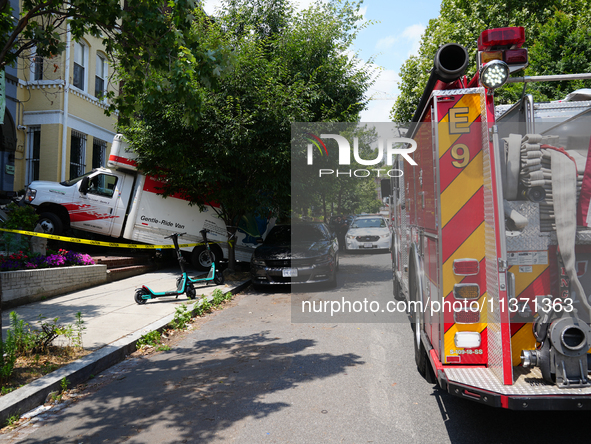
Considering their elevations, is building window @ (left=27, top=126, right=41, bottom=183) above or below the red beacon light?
above

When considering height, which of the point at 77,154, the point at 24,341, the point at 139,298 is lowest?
the point at 24,341

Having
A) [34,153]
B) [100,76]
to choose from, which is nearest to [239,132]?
[34,153]

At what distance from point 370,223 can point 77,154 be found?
1238cm

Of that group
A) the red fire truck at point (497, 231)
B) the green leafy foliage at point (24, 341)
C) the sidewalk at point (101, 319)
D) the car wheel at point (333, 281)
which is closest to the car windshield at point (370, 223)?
the car wheel at point (333, 281)

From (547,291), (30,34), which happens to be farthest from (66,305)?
(547,291)

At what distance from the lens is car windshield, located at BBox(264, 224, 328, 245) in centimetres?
1202

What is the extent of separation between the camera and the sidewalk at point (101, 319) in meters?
4.68

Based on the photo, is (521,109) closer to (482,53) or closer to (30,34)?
(482,53)

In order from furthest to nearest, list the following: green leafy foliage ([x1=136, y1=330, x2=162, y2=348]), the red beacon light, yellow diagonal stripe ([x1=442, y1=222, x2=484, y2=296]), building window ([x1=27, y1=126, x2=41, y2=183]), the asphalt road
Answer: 1. building window ([x1=27, y1=126, x2=41, y2=183])
2. green leafy foliage ([x1=136, y1=330, x2=162, y2=348])
3. the asphalt road
4. yellow diagonal stripe ([x1=442, y1=222, x2=484, y2=296])
5. the red beacon light

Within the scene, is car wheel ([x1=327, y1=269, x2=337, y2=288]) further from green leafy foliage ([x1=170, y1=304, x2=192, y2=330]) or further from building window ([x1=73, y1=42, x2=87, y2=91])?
building window ([x1=73, y1=42, x2=87, y2=91])

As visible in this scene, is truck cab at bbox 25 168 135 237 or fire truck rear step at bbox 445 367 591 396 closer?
fire truck rear step at bbox 445 367 591 396

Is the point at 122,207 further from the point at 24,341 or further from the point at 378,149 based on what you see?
the point at 378,149

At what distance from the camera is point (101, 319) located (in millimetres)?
7672

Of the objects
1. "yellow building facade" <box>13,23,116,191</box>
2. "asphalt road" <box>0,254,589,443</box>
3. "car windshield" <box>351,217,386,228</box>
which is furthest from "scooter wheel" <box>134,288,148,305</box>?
"car windshield" <box>351,217,386,228</box>
